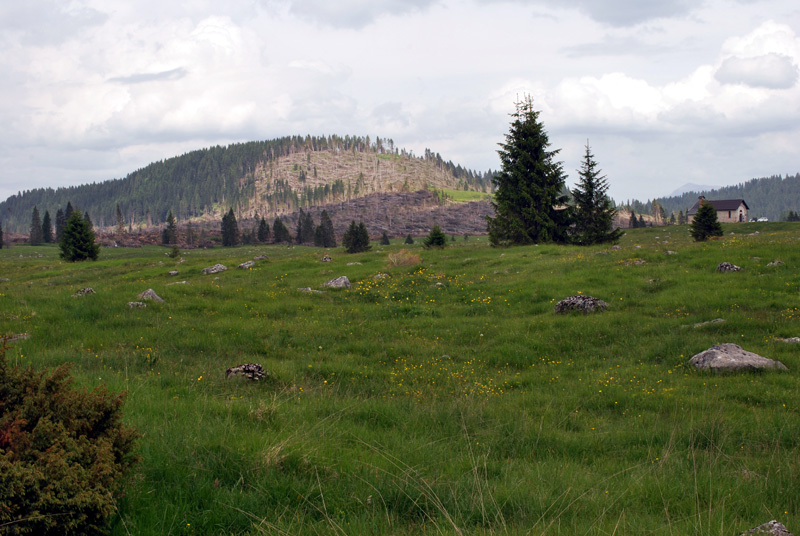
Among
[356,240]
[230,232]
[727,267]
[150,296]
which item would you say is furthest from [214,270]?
[230,232]

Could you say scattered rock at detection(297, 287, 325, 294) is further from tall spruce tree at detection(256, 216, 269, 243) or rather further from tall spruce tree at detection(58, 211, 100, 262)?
tall spruce tree at detection(256, 216, 269, 243)

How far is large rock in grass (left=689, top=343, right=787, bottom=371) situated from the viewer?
902cm

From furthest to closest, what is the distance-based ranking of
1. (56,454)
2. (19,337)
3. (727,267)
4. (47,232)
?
(47,232) < (727,267) < (19,337) < (56,454)

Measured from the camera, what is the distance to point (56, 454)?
11.1 feet

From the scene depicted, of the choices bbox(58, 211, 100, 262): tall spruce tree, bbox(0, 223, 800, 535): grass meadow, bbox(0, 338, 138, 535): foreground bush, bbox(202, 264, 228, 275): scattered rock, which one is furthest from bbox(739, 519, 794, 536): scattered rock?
bbox(58, 211, 100, 262): tall spruce tree

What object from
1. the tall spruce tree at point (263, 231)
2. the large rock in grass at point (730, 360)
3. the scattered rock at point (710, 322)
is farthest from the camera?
the tall spruce tree at point (263, 231)

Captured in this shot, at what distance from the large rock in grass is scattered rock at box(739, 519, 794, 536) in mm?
6264

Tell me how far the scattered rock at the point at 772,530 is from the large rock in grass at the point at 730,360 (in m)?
6.26

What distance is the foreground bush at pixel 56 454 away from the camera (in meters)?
3.17

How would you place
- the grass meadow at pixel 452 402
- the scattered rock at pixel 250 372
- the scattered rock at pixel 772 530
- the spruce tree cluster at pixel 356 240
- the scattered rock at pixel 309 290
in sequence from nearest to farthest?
the scattered rock at pixel 772 530
the grass meadow at pixel 452 402
the scattered rock at pixel 250 372
the scattered rock at pixel 309 290
the spruce tree cluster at pixel 356 240

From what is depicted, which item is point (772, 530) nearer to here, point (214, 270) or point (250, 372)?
point (250, 372)

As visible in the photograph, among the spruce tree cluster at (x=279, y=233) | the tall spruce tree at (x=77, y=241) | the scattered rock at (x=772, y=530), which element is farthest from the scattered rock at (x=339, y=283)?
the spruce tree cluster at (x=279, y=233)

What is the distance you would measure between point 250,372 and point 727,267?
16595 millimetres

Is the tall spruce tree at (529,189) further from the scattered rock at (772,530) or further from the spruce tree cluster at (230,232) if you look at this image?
the spruce tree cluster at (230,232)
